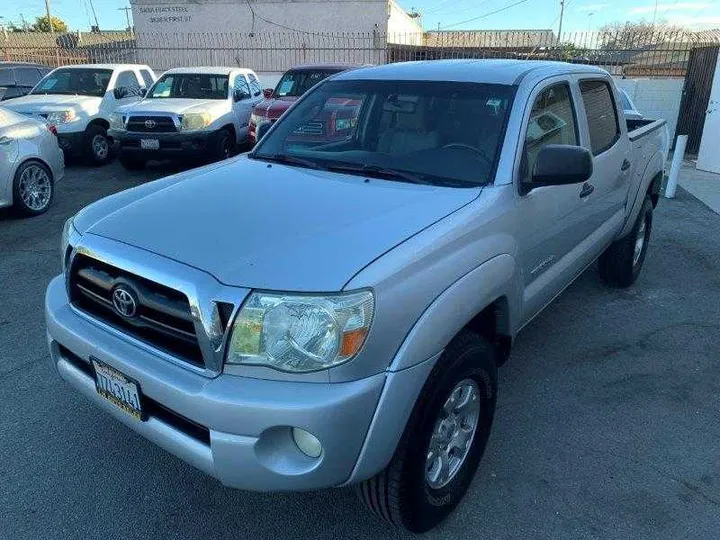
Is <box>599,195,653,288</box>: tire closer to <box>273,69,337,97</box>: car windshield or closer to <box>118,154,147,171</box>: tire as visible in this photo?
<box>273,69,337,97</box>: car windshield

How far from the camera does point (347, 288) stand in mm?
1908

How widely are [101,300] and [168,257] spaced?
0.45m

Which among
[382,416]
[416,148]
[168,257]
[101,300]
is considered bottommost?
[382,416]

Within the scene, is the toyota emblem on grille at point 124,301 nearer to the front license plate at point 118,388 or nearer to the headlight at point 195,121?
the front license plate at point 118,388

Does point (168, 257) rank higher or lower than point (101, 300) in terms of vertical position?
higher

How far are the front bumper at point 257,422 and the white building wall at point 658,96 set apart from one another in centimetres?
1525

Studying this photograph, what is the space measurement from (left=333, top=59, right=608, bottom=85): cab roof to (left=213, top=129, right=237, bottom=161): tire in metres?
6.53

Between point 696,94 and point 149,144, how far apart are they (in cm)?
1201

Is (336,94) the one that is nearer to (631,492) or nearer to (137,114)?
(631,492)

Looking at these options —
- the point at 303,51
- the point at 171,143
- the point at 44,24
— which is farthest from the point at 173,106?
the point at 44,24

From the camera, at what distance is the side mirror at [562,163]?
2701 millimetres

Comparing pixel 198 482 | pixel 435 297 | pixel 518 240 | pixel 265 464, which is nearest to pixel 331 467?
pixel 265 464

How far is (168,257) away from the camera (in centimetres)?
211

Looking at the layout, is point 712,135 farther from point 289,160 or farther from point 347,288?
point 347,288
